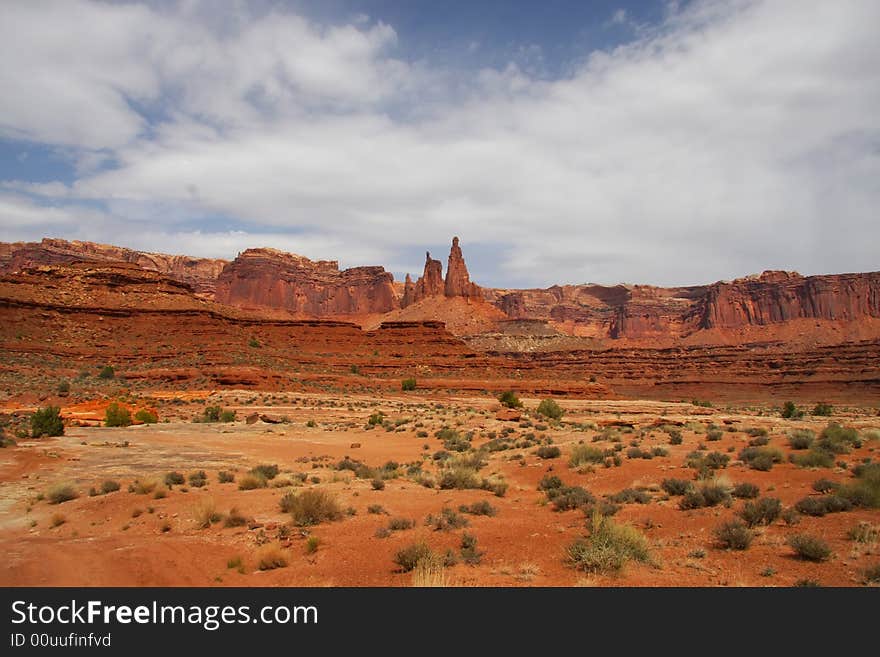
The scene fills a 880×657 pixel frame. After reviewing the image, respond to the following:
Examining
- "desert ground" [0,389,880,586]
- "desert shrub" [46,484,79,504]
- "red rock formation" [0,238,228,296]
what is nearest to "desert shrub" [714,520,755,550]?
"desert ground" [0,389,880,586]

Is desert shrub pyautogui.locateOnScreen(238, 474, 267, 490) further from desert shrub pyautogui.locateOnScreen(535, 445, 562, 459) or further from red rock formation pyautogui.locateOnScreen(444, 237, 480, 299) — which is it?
red rock formation pyautogui.locateOnScreen(444, 237, 480, 299)

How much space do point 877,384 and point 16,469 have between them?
89.7 m

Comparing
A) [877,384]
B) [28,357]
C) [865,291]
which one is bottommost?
[877,384]

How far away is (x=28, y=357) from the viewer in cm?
4969

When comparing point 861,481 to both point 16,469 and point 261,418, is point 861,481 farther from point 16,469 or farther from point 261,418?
point 261,418

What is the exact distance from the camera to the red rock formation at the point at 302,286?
16575 cm

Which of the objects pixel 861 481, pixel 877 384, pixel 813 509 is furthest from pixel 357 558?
pixel 877 384

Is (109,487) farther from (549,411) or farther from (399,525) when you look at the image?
(549,411)

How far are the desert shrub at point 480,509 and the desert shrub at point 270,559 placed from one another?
3.90 m

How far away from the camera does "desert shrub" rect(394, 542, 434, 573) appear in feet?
23.0

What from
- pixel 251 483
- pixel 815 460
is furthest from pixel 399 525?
pixel 815 460

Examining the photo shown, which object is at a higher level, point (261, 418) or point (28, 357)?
point (28, 357)

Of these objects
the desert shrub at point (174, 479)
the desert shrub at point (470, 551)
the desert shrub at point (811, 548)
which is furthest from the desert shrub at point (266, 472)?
the desert shrub at point (811, 548)

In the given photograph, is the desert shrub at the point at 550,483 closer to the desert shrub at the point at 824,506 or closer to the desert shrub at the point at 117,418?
the desert shrub at the point at 824,506
